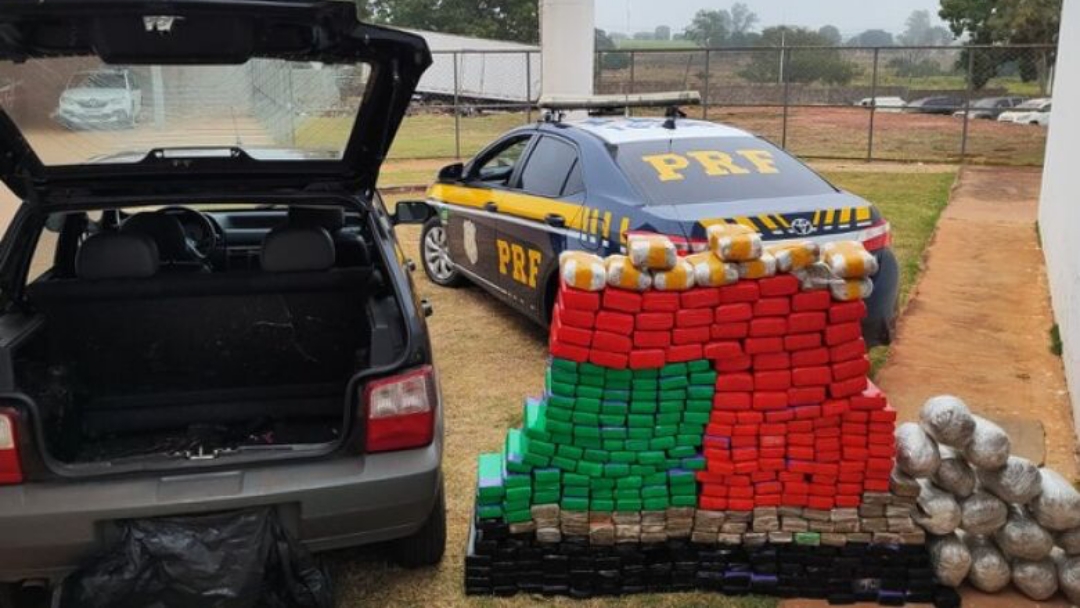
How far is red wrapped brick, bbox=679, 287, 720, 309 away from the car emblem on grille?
72.9 inches

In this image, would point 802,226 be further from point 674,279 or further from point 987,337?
point 987,337

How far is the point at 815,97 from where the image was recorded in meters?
32.7

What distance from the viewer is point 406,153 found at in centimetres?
2058

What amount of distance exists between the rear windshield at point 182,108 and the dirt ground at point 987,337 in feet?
11.7

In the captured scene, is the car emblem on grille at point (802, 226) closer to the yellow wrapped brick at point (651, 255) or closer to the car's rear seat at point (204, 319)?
the yellow wrapped brick at point (651, 255)

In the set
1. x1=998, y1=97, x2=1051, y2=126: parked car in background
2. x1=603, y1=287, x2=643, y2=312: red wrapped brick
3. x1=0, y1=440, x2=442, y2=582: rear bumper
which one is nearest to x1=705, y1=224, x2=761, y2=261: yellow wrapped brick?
x1=603, y1=287, x2=643, y2=312: red wrapped brick

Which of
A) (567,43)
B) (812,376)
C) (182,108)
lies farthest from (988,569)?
(567,43)

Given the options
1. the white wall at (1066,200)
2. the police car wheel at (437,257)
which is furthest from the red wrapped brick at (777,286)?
the police car wheel at (437,257)

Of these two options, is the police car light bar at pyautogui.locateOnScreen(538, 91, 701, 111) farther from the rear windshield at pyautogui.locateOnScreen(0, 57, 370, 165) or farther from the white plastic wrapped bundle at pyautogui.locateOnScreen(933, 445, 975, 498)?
the white plastic wrapped bundle at pyautogui.locateOnScreen(933, 445, 975, 498)

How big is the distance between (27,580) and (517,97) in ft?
92.5

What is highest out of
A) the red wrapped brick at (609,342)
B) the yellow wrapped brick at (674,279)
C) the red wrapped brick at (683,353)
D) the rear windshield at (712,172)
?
the rear windshield at (712,172)

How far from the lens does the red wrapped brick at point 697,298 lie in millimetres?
3443

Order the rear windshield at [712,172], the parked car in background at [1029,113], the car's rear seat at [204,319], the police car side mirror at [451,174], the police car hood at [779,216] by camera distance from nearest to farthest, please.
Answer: the car's rear seat at [204,319] → the police car hood at [779,216] → the rear windshield at [712,172] → the police car side mirror at [451,174] → the parked car in background at [1029,113]

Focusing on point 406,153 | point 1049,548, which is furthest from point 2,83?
point 406,153
